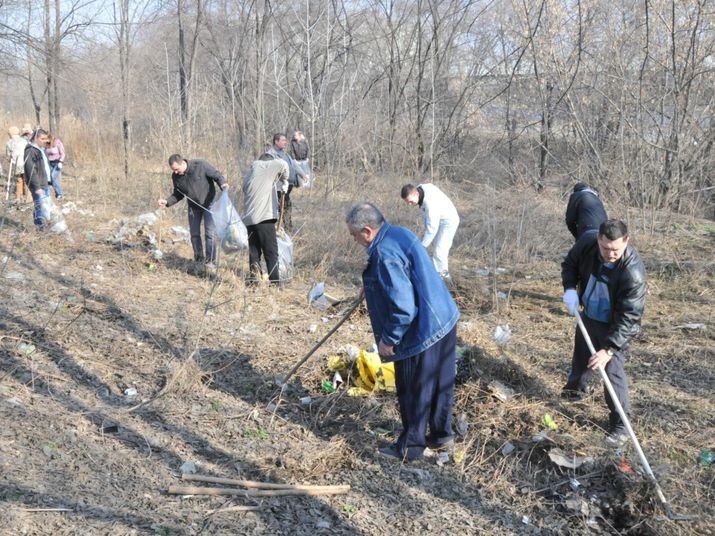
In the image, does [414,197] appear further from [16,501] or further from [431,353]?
[16,501]

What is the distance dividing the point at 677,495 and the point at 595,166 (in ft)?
23.6

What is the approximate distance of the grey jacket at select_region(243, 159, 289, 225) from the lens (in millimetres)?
6602

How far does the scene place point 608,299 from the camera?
386 centimetres

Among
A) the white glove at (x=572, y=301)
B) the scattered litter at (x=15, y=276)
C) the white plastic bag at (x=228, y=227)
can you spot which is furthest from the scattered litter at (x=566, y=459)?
the scattered litter at (x=15, y=276)

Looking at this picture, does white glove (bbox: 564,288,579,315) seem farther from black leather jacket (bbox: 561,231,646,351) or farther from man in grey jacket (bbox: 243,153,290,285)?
man in grey jacket (bbox: 243,153,290,285)

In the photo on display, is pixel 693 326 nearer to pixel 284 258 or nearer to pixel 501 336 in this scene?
pixel 501 336

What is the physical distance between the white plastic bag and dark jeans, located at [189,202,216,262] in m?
0.30

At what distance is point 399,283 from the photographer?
331 cm

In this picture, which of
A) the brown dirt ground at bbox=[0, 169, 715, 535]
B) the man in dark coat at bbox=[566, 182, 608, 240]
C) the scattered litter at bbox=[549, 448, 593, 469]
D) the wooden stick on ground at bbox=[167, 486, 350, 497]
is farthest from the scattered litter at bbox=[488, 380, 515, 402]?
the man in dark coat at bbox=[566, 182, 608, 240]

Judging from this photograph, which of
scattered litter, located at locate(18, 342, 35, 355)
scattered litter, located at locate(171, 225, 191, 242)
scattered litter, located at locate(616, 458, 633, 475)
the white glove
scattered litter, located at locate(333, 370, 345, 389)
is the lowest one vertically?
scattered litter, located at locate(616, 458, 633, 475)

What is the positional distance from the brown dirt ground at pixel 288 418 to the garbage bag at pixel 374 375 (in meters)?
0.13

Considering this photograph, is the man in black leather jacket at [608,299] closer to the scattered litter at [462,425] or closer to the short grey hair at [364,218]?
A: the scattered litter at [462,425]

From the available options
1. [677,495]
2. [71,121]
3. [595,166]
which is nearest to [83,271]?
[677,495]

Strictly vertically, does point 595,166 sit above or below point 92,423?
above
